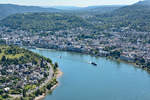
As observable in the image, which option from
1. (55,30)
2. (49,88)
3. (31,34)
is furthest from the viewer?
(55,30)

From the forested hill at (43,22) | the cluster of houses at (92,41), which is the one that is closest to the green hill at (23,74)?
the cluster of houses at (92,41)

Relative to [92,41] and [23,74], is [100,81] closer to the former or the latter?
[23,74]

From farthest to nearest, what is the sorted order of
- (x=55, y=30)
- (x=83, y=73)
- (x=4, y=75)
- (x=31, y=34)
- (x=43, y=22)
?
(x=43, y=22) < (x=55, y=30) < (x=31, y=34) < (x=83, y=73) < (x=4, y=75)

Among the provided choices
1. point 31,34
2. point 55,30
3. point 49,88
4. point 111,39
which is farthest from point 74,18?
point 49,88

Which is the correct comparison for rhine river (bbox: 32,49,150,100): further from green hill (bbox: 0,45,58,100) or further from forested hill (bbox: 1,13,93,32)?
forested hill (bbox: 1,13,93,32)

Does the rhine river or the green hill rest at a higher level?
the green hill

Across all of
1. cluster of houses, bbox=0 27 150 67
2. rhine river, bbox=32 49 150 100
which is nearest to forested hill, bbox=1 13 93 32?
cluster of houses, bbox=0 27 150 67

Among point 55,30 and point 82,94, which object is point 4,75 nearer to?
point 82,94

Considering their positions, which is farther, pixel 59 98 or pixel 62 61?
pixel 62 61
